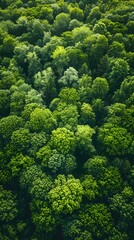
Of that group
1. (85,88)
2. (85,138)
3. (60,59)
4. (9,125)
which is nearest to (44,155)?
(85,138)

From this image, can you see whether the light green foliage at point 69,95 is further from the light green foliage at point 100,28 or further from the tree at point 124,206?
the tree at point 124,206

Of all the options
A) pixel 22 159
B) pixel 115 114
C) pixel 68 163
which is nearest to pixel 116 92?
pixel 115 114

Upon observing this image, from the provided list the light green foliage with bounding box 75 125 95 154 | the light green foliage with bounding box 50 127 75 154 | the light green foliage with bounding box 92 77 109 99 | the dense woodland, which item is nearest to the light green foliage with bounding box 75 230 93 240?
the dense woodland

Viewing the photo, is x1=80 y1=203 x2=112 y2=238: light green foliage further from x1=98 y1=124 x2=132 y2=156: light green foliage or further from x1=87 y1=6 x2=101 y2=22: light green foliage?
x1=87 y1=6 x2=101 y2=22: light green foliage

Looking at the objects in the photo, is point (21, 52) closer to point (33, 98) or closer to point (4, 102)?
point (4, 102)

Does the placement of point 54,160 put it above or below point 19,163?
above

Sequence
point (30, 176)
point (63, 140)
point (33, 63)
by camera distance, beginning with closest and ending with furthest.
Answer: point (30, 176) < point (63, 140) < point (33, 63)

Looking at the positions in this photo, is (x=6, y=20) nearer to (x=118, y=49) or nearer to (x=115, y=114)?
(x=118, y=49)
